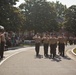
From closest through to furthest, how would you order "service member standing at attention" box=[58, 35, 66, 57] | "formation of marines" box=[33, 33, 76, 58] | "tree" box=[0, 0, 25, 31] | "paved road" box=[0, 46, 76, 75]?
"paved road" box=[0, 46, 76, 75]
"formation of marines" box=[33, 33, 76, 58]
"service member standing at attention" box=[58, 35, 66, 57]
"tree" box=[0, 0, 25, 31]

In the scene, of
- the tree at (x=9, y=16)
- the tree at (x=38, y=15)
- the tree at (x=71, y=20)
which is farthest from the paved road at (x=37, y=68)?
the tree at (x=71, y=20)

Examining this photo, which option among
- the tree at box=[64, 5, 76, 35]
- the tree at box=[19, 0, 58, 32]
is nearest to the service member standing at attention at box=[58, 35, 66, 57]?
the tree at box=[19, 0, 58, 32]

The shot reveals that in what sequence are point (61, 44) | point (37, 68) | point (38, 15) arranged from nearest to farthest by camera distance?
point (37, 68) < point (61, 44) < point (38, 15)

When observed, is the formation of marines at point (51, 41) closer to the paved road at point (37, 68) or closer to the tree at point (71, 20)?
the paved road at point (37, 68)

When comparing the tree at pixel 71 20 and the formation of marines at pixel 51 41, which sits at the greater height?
the tree at pixel 71 20

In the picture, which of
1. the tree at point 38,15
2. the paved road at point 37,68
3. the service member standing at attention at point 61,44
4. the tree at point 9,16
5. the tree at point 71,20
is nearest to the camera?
the paved road at point 37,68

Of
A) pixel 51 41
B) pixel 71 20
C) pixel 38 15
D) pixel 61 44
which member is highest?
pixel 38 15

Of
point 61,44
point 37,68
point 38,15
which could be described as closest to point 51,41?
point 61,44

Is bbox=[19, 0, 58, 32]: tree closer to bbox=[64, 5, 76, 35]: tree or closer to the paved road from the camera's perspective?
bbox=[64, 5, 76, 35]: tree

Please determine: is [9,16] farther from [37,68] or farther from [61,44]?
[37,68]

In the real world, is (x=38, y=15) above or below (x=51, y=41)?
above

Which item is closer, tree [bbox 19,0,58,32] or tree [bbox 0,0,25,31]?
tree [bbox 0,0,25,31]

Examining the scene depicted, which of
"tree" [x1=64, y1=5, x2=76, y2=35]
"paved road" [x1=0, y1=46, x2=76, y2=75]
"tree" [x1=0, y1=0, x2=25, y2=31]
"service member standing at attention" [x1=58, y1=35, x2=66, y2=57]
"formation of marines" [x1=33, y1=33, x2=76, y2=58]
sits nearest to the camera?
"paved road" [x1=0, y1=46, x2=76, y2=75]

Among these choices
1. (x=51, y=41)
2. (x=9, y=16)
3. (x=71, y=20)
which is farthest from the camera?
(x=71, y=20)
